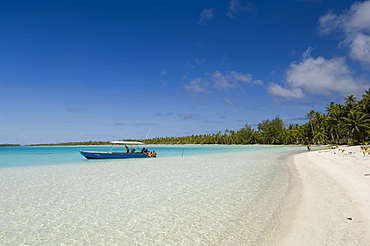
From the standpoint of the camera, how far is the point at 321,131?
261 feet

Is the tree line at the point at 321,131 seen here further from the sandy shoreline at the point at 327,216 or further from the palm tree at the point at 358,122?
the sandy shoreline at the point at 327,216

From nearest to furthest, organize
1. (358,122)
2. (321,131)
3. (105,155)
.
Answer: (105,155) < (358,122) < (321,131)

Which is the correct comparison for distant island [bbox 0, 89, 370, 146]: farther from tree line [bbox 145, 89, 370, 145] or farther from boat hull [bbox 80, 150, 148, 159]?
boat hull [bbox 80, 150, 148, 159]

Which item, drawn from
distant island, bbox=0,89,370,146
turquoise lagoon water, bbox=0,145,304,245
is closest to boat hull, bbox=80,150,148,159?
turquoise lagoon water, bbox=0,145,304,245

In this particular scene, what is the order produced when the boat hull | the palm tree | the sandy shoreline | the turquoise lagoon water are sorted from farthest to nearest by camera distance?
the palm tree, the boat hull, the turquoise lagoon water, the sandy shoreline

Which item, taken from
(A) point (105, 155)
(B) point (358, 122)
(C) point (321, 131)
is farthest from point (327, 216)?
(C) point (321, 131)

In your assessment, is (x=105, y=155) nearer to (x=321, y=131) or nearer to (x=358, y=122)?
(x=358, y=122)

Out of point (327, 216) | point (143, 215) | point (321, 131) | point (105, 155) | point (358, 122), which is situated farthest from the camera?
point (321, 131)

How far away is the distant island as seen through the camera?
2251 inches

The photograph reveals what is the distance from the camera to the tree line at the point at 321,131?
57.2 m

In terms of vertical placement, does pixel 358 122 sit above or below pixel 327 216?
above

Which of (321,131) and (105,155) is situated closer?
(105,155)

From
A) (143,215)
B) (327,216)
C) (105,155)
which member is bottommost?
(143,215)

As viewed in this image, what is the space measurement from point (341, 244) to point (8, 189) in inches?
591
